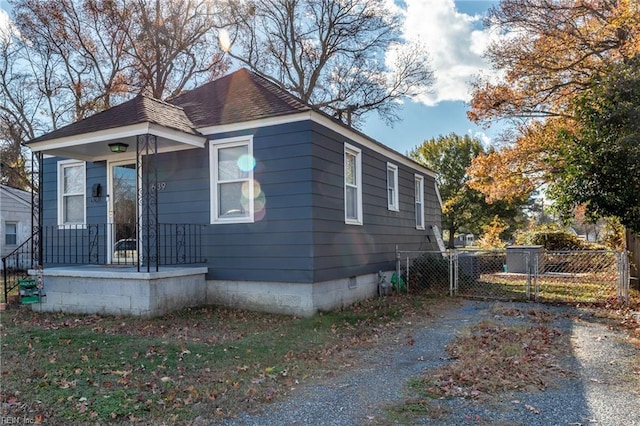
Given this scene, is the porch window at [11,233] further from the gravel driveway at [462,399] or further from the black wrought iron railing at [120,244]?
the gravel driveway at [462,399]

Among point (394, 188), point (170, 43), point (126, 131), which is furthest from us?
point (170, 43)

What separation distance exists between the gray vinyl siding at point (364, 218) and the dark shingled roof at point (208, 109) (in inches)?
42.8

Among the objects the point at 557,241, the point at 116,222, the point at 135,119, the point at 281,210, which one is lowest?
the point at 557,241

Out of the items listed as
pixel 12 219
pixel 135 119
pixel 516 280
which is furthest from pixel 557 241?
pixel 12 219

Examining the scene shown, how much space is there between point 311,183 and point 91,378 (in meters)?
4.20

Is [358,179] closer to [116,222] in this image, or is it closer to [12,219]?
[116,222]

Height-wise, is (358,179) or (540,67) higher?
A: (540,67)

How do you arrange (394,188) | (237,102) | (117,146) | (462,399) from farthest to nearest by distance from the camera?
(394,188) < (237,102) < (117,146) < (462,399)

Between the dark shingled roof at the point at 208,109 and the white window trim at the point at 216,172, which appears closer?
the dark shingled roof at the point at 208,109

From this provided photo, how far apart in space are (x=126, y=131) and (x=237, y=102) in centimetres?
219

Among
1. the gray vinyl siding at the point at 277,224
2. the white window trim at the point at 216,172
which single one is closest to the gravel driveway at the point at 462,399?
the gray vinyl siding at the point at 277,224

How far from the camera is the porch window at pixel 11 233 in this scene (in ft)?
63.2

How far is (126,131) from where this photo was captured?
281 inches

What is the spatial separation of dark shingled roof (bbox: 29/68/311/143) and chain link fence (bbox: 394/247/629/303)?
496cm
